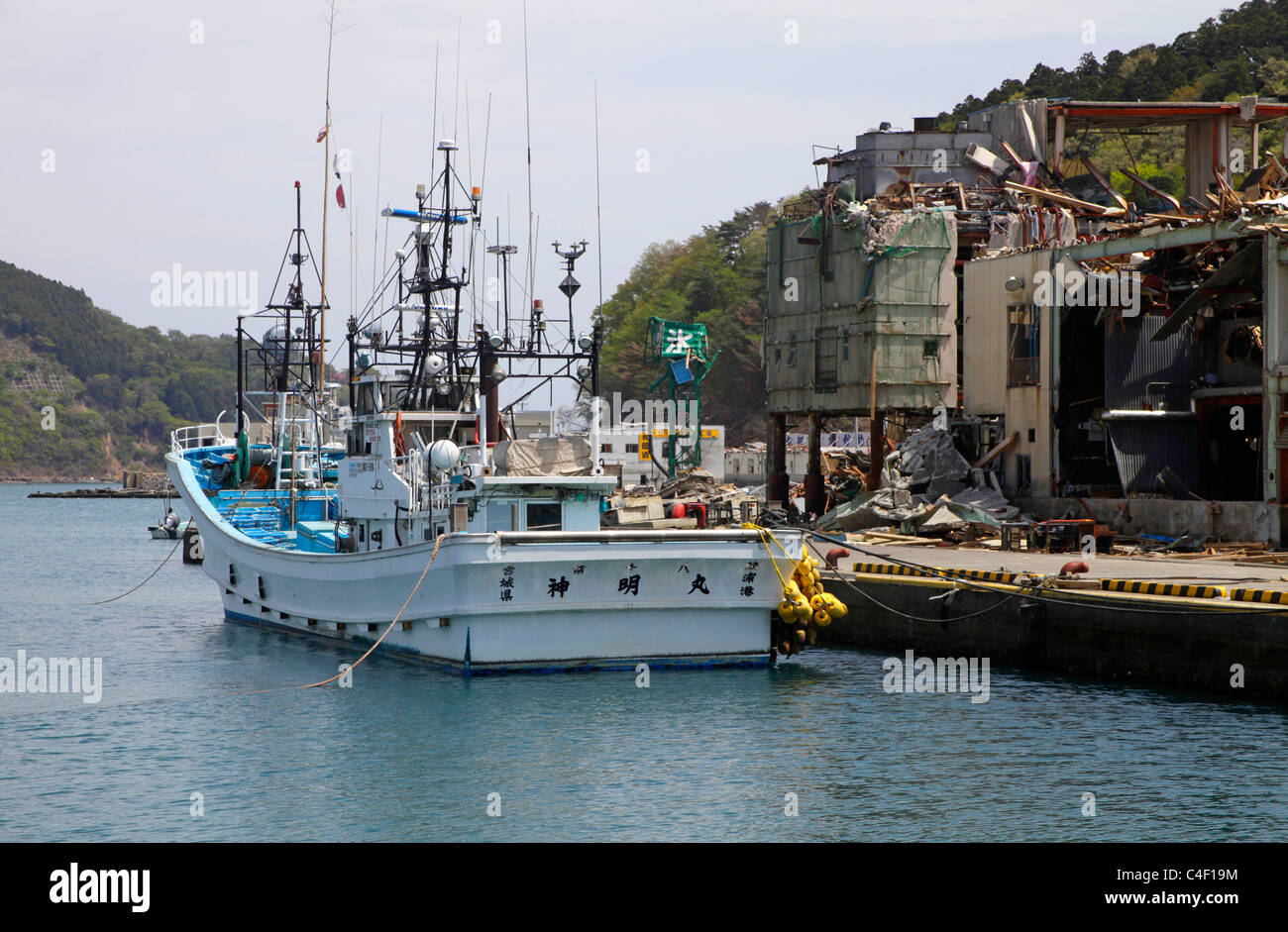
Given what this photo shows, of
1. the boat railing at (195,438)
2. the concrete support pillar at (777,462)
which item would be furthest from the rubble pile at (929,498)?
the boat railing at (195,438)

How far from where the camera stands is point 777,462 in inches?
1794

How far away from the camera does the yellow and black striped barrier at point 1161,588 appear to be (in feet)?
68.7

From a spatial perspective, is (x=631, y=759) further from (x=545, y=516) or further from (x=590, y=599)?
(x=545, y=516)

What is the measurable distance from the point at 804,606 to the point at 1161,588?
18.4 ft

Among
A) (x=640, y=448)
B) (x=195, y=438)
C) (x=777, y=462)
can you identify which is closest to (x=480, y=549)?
(x=195, y=438)

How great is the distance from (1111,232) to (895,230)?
679 cm

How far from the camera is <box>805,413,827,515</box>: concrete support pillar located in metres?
42.8

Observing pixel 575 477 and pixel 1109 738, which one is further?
pixel 575 477

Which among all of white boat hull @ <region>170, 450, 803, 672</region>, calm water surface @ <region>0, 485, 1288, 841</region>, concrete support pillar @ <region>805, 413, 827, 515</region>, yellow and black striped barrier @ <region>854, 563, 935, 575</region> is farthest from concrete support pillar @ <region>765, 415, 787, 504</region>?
white boat hull @ <region>170, 450, 803, 672</region>

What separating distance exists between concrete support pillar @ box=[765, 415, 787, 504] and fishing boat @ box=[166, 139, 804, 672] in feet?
58.9
